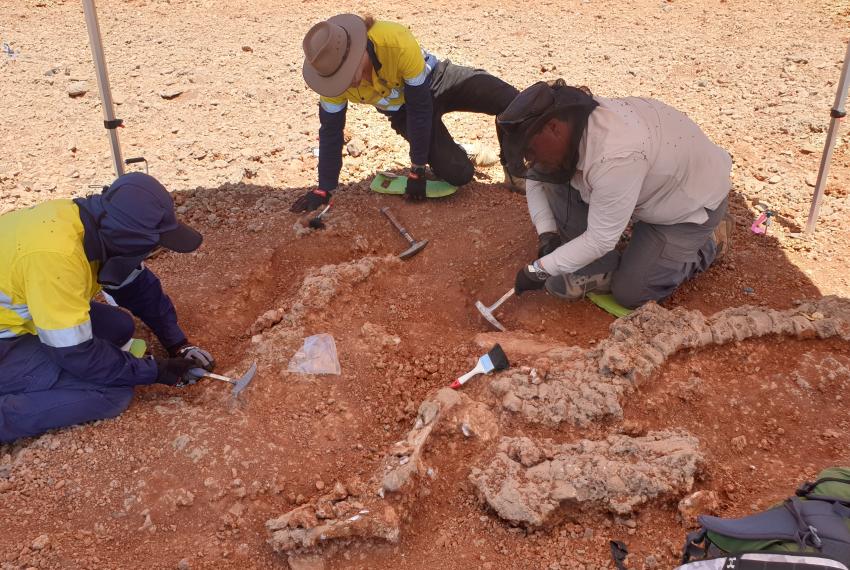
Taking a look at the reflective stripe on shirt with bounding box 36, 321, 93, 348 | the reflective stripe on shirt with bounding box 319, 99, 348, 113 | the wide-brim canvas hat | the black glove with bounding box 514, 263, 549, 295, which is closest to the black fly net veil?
the black glove with bounding box 514, 263, 549, 295

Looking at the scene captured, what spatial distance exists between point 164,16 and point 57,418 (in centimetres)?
701

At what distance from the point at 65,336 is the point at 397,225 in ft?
7.89

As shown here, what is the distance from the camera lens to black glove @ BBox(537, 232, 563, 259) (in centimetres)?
409

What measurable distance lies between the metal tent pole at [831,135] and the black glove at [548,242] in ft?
5.96

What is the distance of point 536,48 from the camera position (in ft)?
24.7

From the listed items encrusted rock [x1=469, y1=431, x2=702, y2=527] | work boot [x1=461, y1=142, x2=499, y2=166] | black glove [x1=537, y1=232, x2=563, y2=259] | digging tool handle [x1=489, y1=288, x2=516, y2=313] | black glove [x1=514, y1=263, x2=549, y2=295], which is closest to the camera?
encrusted rock [x1=469, y1=431, x2=702, y2=527]

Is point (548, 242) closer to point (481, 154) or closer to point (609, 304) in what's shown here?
point (609, 304)

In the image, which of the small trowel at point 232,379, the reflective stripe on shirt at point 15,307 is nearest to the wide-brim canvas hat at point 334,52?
the small trowel at point 232,379

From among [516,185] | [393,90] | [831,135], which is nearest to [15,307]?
[393,90]

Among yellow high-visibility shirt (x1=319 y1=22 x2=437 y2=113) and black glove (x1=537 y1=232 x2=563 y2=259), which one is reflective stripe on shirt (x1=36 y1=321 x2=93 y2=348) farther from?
black glove (x1=537 y1=232 x2=563 y2=259)

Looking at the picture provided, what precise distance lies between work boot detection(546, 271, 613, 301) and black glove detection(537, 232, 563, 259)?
17 cm

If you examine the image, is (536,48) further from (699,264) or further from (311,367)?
(311,367)

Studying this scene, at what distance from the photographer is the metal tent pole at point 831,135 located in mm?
4054

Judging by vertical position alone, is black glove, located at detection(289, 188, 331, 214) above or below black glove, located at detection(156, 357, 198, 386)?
above
